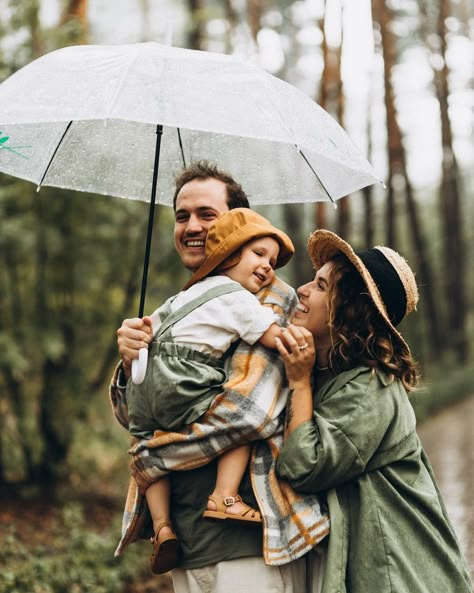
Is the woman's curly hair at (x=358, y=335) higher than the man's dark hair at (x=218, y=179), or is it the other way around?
the man's dark hair at (x=218, y=179)

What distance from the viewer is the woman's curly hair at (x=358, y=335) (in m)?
3.03

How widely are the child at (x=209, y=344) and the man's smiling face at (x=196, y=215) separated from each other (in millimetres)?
160

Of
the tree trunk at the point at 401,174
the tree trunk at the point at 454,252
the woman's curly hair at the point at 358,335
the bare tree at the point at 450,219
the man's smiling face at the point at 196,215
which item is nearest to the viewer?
the woman's curly hair at the point at 358,335

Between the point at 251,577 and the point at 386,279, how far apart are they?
1.20m

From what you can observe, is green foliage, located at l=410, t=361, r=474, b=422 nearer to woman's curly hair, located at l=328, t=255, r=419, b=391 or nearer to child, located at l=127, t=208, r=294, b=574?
woman's curly hair, located at l=328, t=255, r=419, b=391

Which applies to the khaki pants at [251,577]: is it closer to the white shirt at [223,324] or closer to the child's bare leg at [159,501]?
the child's bare leg at [159,501]

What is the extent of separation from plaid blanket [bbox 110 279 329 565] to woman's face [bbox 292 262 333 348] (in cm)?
19

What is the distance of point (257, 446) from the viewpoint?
297cm

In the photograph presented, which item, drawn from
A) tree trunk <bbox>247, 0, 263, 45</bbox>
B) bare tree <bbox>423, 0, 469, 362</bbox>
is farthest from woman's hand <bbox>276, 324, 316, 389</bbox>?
bare tree <bbox>423, 0, 469, 362</bbox>

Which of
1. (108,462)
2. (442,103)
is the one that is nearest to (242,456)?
(108,462)

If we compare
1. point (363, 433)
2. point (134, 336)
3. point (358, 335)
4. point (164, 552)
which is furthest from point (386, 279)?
point (164, 552)

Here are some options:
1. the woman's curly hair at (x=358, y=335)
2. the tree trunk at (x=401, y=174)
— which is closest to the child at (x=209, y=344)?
the woman's curly hair at (x=358, y=335)

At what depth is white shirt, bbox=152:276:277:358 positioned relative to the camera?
2.96 metres

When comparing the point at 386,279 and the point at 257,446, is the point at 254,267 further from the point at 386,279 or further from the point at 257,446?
the point at 257,446
